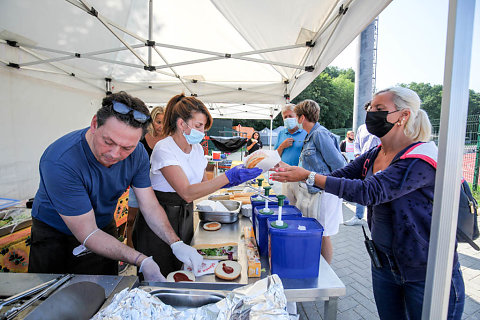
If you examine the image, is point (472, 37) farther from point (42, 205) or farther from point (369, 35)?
point (369, 35)

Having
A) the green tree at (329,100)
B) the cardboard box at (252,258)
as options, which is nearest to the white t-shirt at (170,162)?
the cardboard box at (252,258)

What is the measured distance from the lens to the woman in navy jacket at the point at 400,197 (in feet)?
3.98

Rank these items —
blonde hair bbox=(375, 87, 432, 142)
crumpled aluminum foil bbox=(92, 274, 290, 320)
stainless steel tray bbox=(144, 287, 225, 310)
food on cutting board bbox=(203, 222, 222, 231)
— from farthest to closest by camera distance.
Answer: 1. food on cutting board bbox=(203, 222, 222, 231)
2. blonde hair bbox=(375, 87, 432, 142)
3. stainless steel tray bbox=(144, 287, 225, 310)
4. crumpled aluminum foil bbox=(92, 274, 290, 320)

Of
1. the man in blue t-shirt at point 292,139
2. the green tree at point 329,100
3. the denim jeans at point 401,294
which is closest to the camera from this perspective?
the denim jeans at point 401,294

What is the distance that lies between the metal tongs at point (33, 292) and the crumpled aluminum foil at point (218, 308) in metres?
0.31

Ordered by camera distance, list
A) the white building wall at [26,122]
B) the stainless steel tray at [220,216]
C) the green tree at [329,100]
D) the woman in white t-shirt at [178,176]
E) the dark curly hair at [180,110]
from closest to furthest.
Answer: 1. the woman in white t-shirt at [178,176]
2. the dark curly hair at [180,110]
3. the stainless steel tray at [220,216]
4. the white building wall at [26,122]
5. the green tree at [329,100]

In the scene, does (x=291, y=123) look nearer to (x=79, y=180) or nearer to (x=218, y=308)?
(x=79, y=180)

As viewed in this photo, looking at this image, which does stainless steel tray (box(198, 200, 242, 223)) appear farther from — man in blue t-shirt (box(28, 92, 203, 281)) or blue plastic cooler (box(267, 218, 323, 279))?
blue plastic cooler (box(267, 218, 323, 279))

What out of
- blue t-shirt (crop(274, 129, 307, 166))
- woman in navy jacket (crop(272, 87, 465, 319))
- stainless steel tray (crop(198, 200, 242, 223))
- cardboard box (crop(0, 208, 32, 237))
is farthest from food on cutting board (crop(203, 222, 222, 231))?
cardboard box (crop(0, 208, 32, 237))

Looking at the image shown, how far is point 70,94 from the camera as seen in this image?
4.75 m

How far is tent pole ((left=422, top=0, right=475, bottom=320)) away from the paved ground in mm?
2052

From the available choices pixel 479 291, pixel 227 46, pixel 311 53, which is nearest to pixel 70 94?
pixel 227 46

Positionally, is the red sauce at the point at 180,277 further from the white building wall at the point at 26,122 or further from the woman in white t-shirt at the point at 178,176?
the white building wall at the point at 26,122

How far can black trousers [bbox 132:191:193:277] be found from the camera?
1.74 m
